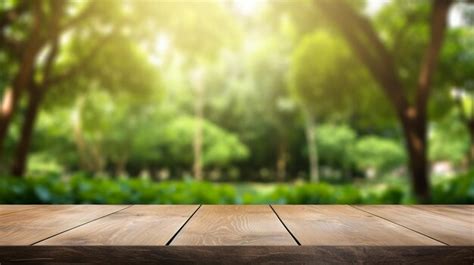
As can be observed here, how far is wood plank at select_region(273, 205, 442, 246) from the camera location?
108cm

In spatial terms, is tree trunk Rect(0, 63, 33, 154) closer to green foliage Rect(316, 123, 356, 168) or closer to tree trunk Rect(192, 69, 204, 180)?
tree trunk Rect(192, 69, 204, 180)

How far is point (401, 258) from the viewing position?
1018 millimetres

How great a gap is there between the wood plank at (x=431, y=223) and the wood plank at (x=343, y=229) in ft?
0.18

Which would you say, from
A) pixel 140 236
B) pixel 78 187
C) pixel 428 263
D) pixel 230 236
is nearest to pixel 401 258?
pixel 428 263

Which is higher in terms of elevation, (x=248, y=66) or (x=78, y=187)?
(x=248, y=66)

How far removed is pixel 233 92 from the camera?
31406mm

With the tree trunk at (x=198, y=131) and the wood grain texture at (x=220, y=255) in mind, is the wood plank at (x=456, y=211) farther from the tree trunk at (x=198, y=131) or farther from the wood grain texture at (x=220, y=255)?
the tree trunk at (x=198, y=131)

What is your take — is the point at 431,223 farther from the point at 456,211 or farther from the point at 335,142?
the point at 335,142

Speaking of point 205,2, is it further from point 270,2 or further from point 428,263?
point 428,263

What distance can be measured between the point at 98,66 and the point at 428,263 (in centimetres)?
1191

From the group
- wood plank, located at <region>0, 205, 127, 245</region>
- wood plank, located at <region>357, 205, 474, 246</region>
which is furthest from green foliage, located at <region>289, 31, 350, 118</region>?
wood plank, located at <region>0, 205, 127, 245</region>

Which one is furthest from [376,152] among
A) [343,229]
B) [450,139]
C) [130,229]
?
[130,229]

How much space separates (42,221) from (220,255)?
78 centimetres

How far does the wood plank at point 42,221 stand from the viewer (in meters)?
1.17
